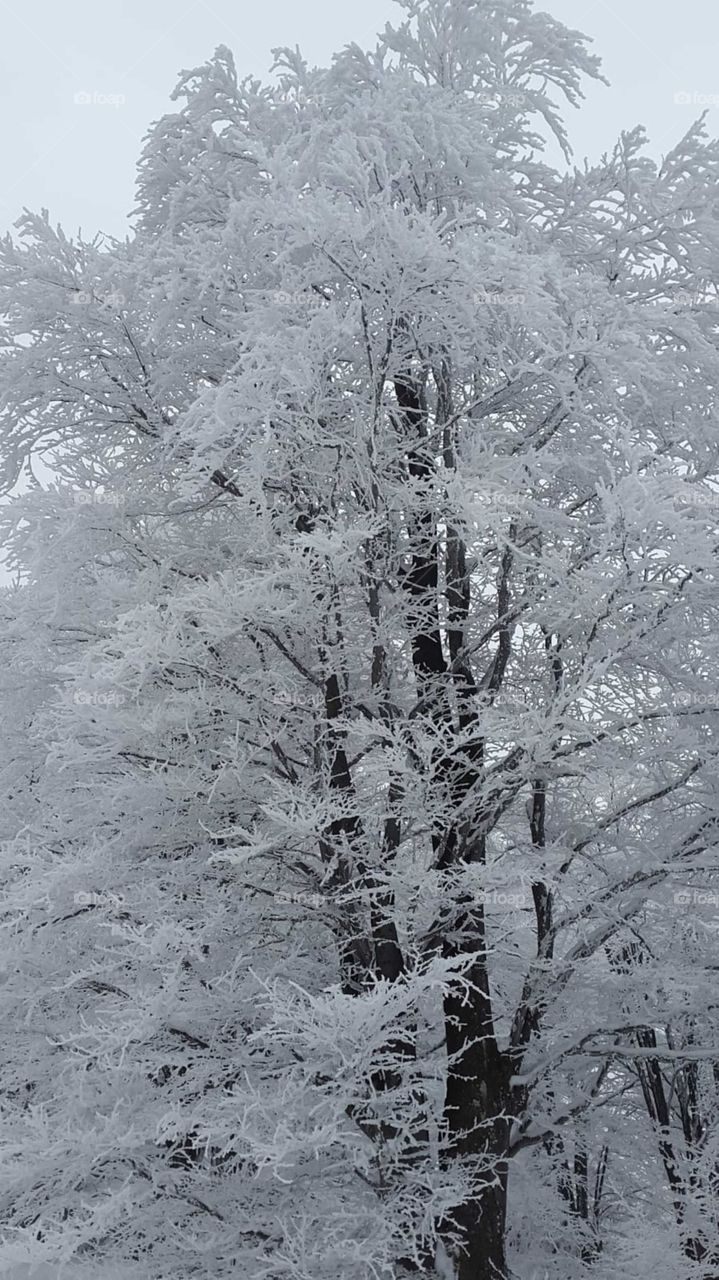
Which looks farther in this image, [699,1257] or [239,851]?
[699,1257]

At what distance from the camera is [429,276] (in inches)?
227

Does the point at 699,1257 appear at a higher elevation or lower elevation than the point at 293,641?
lower

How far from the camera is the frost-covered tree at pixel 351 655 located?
19.5ft

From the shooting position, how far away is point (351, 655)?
704 cm

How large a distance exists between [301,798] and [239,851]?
473mm

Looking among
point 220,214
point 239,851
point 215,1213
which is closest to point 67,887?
point 239,851

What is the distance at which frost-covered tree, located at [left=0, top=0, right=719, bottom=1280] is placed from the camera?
5945 mm

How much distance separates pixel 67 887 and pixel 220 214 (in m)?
4.50

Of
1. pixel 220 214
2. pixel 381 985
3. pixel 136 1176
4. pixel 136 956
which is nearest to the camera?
pixel 381 985

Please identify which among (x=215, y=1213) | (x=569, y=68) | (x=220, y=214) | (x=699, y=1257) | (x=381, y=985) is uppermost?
(x=569, y=68)

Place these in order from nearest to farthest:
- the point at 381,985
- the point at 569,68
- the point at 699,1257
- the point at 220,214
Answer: the point at 381,985 < the point at 220,214 < the point at 569,68 < the point at 699,1257

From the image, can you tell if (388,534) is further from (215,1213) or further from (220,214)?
(215,1213)

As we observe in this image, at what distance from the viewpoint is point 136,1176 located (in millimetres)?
6977

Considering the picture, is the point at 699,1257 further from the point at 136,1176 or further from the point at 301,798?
the point at 301,798
